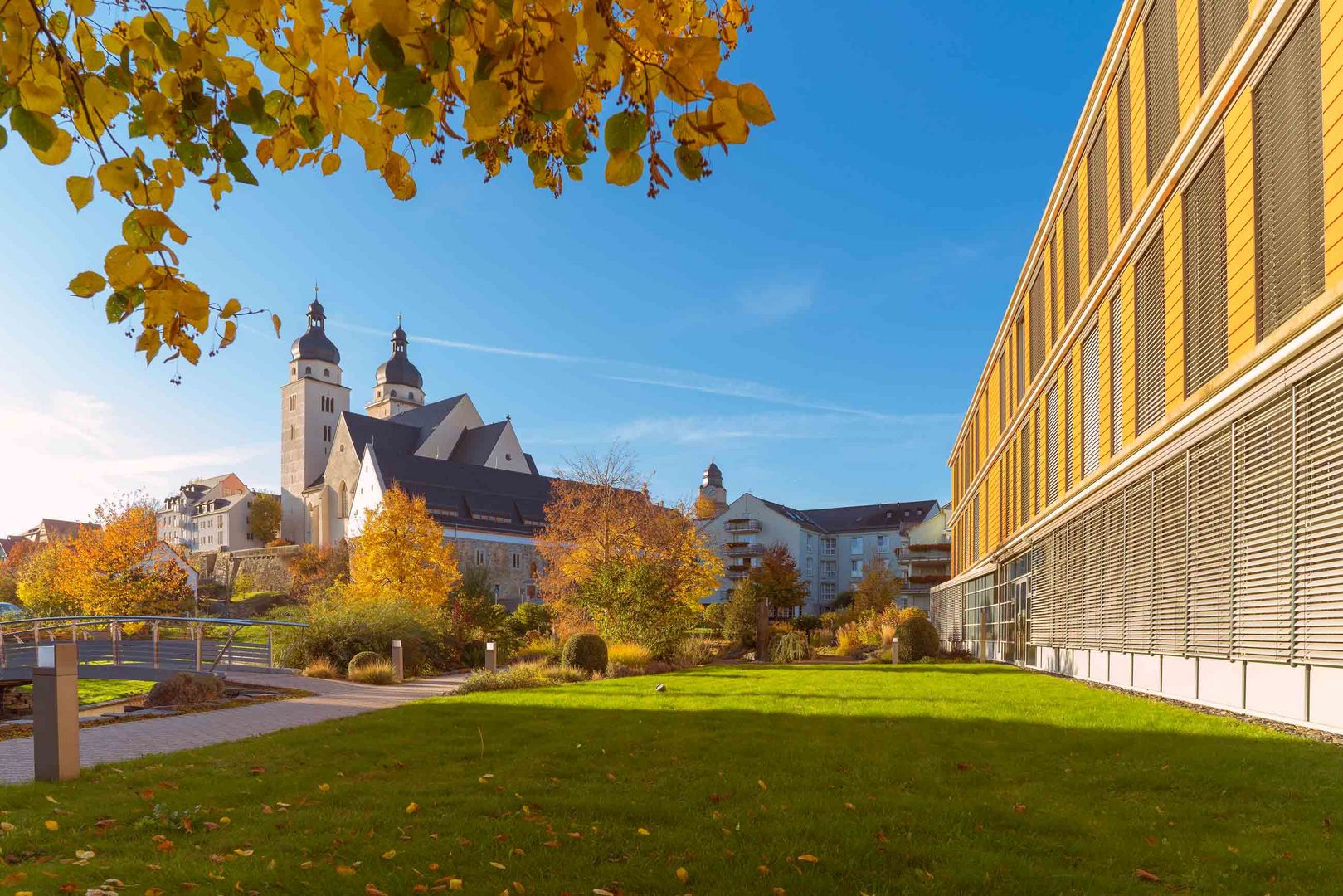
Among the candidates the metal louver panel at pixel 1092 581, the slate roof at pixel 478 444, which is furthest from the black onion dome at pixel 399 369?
the metal louver panel at pixel 1092 581

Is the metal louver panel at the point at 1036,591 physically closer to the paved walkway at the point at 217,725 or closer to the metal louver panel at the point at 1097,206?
the metal louver panel at the point at 1097,206

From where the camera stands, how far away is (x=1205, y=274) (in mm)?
11109

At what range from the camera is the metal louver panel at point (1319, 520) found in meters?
7.62

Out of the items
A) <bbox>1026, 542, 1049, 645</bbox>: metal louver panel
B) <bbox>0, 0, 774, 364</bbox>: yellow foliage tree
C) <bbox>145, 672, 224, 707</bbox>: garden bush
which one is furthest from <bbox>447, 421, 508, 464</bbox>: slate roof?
<bbox>0, 0, 774, 364</bbox>: yellow foliage tree

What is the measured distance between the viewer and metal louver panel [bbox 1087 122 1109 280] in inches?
649

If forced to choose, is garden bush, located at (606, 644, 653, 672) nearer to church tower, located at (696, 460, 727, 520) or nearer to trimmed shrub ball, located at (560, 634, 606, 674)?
trimmed shrub ball, located at (560, 634, 606, 674)

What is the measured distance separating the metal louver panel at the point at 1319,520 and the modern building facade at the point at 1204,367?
0.02 metres

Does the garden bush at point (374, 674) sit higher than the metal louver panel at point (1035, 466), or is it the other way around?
the metal louver panel at point (1035, 466)

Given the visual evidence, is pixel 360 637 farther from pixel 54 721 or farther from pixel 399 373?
pixel 399 373

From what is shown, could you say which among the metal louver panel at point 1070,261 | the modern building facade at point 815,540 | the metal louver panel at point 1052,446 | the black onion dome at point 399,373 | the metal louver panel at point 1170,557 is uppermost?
the black onion dome at point 399,373

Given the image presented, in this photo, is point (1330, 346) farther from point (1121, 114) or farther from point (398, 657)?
point (398, 657)

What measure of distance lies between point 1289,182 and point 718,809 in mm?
8259

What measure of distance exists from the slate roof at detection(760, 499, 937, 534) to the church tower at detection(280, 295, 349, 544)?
1636 inches

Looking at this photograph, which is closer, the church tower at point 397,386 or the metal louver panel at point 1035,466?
the metal louver panel at point 1035,466
